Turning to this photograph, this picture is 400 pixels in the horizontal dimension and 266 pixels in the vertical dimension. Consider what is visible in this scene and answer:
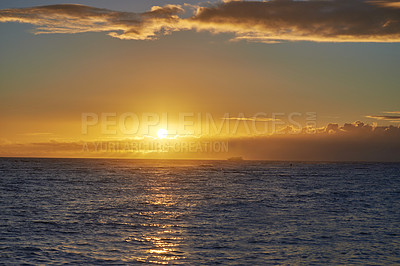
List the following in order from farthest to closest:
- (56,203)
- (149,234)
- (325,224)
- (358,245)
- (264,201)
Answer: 1. (264,201)
2. (56,203)
3. (325,224)
4. (149,234)
5. (358,245)

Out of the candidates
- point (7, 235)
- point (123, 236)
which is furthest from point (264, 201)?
point (7, 235)

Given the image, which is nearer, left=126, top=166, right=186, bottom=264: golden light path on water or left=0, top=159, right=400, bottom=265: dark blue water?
left=126, top=166, right=186, bottom=264: golden light path on water

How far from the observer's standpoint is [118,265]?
2334cm

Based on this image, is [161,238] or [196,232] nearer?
[161,238]

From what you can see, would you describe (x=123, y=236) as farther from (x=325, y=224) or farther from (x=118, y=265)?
(x=325, y=224)

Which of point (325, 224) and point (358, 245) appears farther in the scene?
point (325, 224)

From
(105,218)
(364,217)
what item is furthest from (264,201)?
(105,218)

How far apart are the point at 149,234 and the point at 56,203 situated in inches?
958

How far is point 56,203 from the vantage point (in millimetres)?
52344

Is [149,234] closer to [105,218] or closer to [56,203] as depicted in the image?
[105,218]

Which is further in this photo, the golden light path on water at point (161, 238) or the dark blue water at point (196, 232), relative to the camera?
the dark blue water at point (196, 232)

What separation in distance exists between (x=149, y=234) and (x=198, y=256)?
785 cm

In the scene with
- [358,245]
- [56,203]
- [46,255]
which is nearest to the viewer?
[46,255]

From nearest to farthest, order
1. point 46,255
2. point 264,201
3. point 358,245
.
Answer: point 46,255 → point 358,245 → point 264,201
